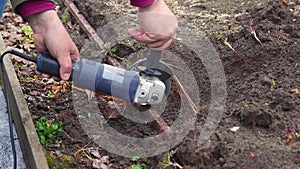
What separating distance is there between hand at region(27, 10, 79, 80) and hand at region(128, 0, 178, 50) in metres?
0.41

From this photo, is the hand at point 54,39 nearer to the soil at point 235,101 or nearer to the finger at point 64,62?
the finger at point 64,62

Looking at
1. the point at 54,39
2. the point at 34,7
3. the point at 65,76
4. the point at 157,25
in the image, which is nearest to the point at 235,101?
the point at 157,25

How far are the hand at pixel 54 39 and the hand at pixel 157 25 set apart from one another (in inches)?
16.1

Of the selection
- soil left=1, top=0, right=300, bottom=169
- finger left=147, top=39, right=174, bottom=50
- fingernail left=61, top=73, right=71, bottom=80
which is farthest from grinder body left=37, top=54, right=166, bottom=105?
soil left=1, top=0, right=300, bottom=169

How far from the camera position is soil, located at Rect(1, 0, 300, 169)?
2979 mm

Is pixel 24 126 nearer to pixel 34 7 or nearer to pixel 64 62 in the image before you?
pixel 64 62

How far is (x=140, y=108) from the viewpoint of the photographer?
3.62 meters

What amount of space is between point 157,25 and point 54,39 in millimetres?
565

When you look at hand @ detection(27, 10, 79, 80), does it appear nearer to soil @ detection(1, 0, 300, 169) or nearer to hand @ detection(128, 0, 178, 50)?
hand @ detection(128, 0, 178, 50)

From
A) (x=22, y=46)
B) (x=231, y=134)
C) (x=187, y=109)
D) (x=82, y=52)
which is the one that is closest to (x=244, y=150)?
(x=231, y=134)

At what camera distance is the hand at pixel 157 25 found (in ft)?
9.46

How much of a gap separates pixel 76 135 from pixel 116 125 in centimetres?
28

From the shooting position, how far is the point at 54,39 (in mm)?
2764

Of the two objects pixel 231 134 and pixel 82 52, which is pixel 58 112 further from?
pixel 231 134
